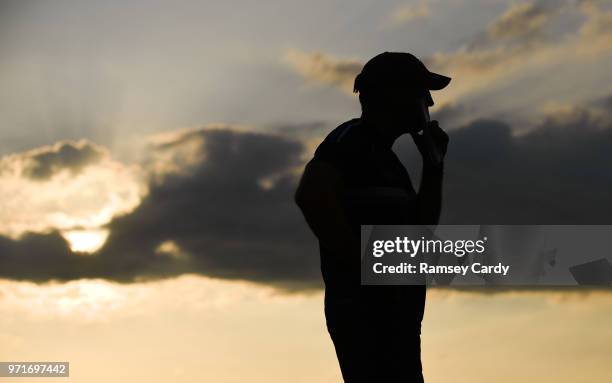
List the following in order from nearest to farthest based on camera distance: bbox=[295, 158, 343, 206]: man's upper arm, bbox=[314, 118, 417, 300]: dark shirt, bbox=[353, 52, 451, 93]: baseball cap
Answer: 1. bbox=[295, 158, 343, 206]: man's upper arm
2. bbox=[314, 118, 417, 300]: dark shirt
3. bbox=[353, 52, 451, 93]: baseball cap

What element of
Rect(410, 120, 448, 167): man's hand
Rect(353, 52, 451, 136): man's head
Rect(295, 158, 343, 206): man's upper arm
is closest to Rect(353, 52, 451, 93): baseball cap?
Rect(353, 52, 451, 136): man's head

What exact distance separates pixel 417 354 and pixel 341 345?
60cm

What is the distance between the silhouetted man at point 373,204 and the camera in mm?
5820

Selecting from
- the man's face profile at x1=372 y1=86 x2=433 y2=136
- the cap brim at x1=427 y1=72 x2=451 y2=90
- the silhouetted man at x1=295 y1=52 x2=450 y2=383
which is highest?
the cap brim at x1=427 y1=72 x2=451 y2=90

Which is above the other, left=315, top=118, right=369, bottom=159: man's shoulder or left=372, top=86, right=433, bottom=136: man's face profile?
left=372, top=86, right=433, bottom=136: man's face profile

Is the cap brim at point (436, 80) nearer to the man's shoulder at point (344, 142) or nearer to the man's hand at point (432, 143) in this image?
the man's hand at point (432, 143)

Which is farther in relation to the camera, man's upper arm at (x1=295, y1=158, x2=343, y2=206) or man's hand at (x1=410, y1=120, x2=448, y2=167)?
man's hand at (x1=410, y1=120, x2=448, y2=167)

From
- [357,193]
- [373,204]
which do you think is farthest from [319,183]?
[373,204]

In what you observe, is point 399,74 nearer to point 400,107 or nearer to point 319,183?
point 400,107

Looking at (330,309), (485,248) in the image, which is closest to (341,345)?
(330,309)

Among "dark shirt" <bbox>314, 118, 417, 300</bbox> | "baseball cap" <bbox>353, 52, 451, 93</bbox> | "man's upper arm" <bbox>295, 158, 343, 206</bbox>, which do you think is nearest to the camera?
"man's upper arm" <bbox>295, 158, 343, 206</bbox>

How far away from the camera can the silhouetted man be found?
582cm

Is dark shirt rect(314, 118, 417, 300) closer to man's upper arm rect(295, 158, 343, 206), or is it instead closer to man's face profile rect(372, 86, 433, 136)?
man's upper arm rect(295, 158, 343, 206)

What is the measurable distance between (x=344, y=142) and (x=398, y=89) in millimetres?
639
